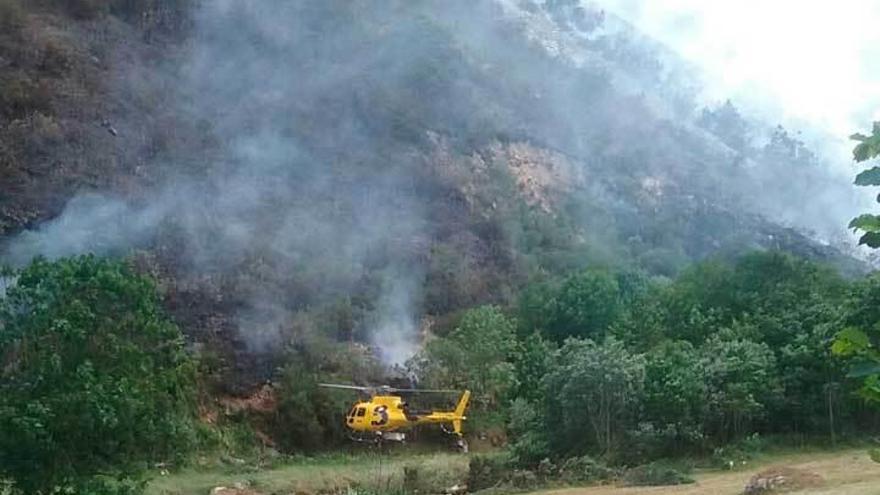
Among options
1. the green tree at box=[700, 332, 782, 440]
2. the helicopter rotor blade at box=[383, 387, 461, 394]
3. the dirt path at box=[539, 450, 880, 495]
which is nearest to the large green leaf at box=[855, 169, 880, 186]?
the dirt path at box=[539, 450, 880, 495]

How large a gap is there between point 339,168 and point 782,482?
29035 millimetres

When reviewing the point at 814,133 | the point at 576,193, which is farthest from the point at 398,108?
the point at 814,133

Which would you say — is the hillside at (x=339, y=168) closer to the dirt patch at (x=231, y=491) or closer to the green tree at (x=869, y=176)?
the dirt patch at (x=231, y=491)

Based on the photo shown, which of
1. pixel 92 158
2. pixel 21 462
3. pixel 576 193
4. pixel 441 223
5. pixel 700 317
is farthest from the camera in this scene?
pixel 576 193

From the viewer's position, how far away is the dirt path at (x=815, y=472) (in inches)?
547

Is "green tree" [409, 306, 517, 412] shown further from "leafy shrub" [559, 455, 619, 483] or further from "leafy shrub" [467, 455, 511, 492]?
"leafy shrub" [559, 455, 619, 483]

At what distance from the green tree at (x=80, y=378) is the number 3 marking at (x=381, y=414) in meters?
9.56

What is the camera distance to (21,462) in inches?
476

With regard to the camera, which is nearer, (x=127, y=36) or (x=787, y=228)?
(x=127, y=36)

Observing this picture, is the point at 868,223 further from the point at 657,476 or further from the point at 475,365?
the point at 475,365

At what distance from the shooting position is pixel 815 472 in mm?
15734

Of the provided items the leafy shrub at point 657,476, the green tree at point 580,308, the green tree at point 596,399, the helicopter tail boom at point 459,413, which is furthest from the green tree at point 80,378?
the green tree at point 580,308

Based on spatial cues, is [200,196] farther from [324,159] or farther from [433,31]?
[433,31]

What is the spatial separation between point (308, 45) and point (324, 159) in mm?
10206
